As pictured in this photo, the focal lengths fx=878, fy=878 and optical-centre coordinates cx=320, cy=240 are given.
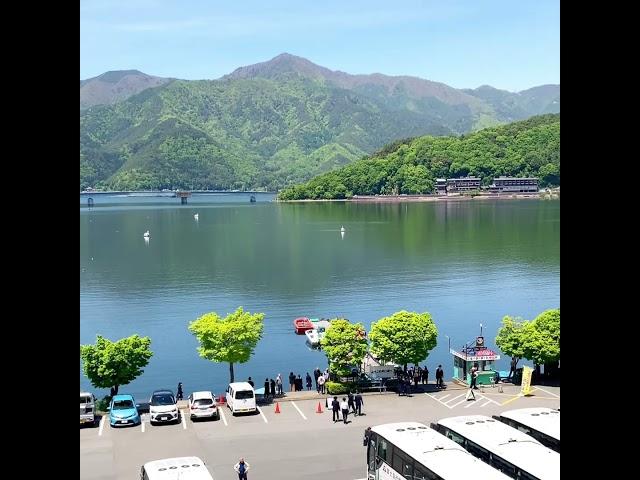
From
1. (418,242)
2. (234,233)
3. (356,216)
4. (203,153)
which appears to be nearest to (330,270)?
(418,242)

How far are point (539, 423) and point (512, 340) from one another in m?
7.94

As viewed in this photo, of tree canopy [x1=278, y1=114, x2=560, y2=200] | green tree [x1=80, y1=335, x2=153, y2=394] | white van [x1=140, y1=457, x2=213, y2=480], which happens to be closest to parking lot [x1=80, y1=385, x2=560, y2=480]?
white van [x1=140, y1=457, x2=213, y2=480]

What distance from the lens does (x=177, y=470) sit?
36.0 feet

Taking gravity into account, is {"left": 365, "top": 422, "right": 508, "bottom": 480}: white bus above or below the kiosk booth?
above

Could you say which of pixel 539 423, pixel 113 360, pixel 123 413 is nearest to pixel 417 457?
pixel 539 423

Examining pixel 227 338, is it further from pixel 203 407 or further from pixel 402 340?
pixel 402 340

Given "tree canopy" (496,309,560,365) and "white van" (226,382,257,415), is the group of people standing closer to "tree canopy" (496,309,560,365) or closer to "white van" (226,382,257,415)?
"white van" (226,382,257,415)

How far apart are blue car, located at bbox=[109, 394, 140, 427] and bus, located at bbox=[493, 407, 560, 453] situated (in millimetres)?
6600

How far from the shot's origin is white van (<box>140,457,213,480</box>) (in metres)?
10.8

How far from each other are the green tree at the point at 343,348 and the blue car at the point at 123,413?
493 centimetres

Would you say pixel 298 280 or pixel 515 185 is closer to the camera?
Result: pixel 298 280

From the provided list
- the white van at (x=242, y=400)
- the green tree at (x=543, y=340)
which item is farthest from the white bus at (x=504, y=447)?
the green tree at (x=543, y=340)
